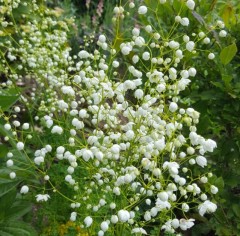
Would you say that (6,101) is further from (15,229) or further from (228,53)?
(228,53)

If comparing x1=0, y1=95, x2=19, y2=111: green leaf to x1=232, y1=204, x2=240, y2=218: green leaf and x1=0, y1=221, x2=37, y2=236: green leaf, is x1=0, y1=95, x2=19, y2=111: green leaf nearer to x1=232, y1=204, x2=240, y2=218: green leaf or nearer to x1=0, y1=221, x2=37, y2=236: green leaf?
x1=0, y1=221, x2=37, y2=236: green leaf

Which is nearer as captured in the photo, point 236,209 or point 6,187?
point 6,187

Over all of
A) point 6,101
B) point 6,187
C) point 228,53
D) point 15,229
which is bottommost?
point 15,229

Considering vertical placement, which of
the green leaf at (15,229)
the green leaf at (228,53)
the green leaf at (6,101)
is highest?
the green leaf at (228,53)

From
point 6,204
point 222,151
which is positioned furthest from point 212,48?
point 6,204

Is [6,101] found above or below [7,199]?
above

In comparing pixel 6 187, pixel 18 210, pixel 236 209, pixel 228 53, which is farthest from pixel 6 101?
pixel 236 209

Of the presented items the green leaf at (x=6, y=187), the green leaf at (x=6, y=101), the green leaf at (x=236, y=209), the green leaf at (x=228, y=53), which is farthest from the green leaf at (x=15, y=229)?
the green leaf at (x=228, y=53)

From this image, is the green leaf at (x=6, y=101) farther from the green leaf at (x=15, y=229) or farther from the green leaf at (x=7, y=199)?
the green leaf at (x=15, y=229)

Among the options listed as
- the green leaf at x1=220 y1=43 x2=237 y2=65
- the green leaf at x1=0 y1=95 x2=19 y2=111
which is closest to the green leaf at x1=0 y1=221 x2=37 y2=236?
the green leaf at x1=0 y1=95 x2=19 y2=111
